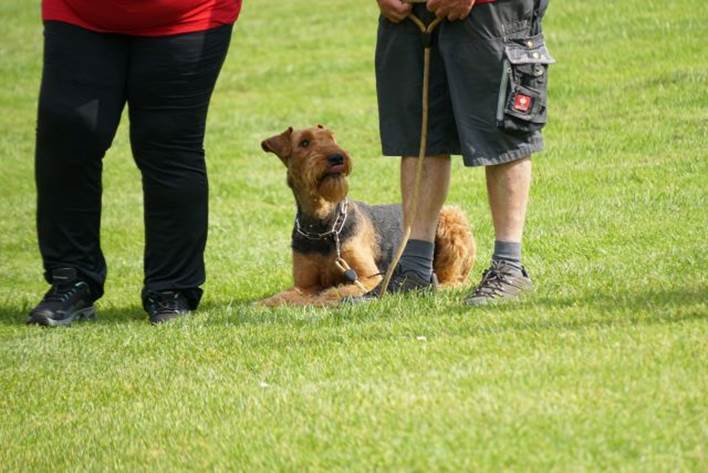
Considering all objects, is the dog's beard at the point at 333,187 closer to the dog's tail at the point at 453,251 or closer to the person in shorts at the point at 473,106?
the dog's tail at the point at 453,251

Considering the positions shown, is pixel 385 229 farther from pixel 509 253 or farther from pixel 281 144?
pixel 509 253

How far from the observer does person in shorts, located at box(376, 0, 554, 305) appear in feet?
19.9

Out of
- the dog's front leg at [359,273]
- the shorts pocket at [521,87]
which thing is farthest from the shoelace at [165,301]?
the shorts pocket at [521,87]

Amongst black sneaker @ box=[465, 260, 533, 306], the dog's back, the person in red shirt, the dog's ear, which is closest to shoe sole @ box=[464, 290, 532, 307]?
black sneaker @ box=[465, 260, 533, 306]

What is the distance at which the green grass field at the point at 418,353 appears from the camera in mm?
4277

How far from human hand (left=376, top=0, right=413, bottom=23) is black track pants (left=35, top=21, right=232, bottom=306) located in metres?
0.91

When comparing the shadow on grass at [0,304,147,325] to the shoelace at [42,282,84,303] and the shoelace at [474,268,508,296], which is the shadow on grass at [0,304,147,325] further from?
the shoelace at [474,268,508,296]

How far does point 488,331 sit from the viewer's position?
5461 mm

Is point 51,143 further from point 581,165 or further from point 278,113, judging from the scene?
point 278,113

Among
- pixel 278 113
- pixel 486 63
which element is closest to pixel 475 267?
pixel 486 63

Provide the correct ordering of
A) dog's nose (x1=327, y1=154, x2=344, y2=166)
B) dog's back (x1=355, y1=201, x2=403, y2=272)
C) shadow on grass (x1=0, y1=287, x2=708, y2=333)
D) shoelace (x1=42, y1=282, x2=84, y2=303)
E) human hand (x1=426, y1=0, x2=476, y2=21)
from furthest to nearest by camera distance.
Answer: dog's back (x1=355, y1=201, x2=403, y2=272), dog's nose (x1=327, y1=154, x2=344, y2=166), shoelace (x1=42, y1=282, x2=84, y2=303), human hand (x1=426, y1=0, x2=476, y2=21), shadow on grass (x1=0, y1=287, x2=708, y2=333)

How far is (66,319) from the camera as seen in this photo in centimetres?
703

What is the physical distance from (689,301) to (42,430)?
2.64m

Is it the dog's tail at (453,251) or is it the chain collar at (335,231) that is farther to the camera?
the dog's tail at (453,251)
